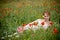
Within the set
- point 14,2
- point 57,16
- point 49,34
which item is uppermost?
point 14,2

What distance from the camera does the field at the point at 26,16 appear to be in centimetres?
263

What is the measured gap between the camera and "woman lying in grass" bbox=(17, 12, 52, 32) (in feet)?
8.68

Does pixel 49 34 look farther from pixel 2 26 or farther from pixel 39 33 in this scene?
pixel 2 26

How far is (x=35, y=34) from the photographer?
104 inches

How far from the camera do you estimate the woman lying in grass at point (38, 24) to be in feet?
8.68

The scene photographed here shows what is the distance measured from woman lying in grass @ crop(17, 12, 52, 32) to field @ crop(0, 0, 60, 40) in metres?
0.04

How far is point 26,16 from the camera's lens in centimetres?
269

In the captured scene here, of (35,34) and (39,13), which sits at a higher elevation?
(39,13)

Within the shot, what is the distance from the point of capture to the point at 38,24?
2.67m

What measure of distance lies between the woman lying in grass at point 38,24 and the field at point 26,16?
41mm

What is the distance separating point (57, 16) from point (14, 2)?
618 mm

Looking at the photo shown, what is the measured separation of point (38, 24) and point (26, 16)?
195mm

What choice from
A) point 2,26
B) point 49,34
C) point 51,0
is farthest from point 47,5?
point 2,26

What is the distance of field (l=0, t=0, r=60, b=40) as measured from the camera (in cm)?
263
